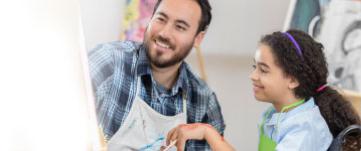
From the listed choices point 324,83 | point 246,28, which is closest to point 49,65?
point 324,83

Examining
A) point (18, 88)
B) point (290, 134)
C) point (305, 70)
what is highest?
point (18, 88)

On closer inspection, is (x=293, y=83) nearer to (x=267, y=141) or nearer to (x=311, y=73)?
(x=311, y=73)

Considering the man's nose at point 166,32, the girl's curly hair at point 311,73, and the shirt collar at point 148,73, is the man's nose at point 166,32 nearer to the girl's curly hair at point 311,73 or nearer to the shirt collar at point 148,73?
the shirt collar at point 148,73

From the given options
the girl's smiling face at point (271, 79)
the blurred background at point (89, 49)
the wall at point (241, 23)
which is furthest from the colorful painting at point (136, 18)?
the girl's smiling face at point (271, 79)

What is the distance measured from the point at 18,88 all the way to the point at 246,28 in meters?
0.94

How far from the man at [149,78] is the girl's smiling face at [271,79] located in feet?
Answer: 0.60

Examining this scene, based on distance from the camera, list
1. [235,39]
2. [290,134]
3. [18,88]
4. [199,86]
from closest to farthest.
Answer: [18,88]
[290,134]
[199,86]
[235,39]

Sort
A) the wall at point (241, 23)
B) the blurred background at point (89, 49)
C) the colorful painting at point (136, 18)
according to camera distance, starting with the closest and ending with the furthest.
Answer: the blurred background at point (89, 49) → the colorful painting at point (136, 18) → the wall at point (241, 23)

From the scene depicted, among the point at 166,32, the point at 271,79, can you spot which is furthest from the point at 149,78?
the point at 271,79

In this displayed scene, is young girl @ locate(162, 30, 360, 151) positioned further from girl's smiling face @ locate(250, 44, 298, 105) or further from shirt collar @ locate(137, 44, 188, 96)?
shirt collar @ locate(137, 44, 188, 96)

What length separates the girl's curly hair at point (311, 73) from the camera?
1.11 m

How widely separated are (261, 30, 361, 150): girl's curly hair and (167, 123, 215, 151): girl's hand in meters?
0.27

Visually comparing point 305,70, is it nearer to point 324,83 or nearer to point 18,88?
point 324,83

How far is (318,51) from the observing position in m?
1.12
